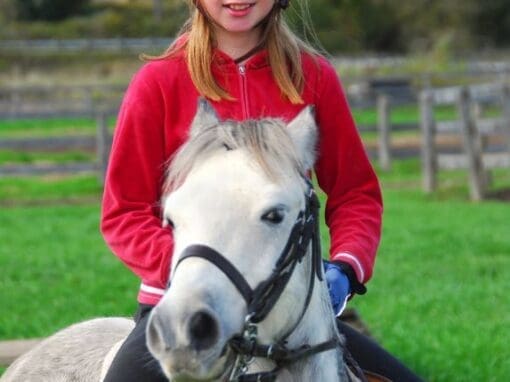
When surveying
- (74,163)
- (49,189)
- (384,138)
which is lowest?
(384,138)

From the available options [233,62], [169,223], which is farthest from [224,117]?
[169,223]

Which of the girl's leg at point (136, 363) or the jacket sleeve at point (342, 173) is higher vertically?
the jacket sleeve at point (342, 173)

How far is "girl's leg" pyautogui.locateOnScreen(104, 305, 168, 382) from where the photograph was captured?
3.33m

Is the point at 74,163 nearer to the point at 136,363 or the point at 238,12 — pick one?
the point at 238,12

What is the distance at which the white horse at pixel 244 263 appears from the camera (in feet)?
8.31

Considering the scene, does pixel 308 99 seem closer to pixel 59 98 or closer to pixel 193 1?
pixel 193 1

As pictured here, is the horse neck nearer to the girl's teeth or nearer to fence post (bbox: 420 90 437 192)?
the girl's teeth

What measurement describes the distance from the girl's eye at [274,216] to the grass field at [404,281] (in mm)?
3934

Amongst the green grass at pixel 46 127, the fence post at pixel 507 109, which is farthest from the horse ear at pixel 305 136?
the green grass at pixel 46 127

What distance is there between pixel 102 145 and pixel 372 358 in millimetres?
15485

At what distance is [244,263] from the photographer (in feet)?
8.82

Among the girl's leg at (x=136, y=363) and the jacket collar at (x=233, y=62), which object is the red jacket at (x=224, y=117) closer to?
the jacket collar at (x=233, y=62)

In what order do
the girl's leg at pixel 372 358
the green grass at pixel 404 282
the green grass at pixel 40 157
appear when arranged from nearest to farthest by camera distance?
the girl's leg at pixel 372 358, the green grass at pixel 404 282, the green grass at pixel 40 157

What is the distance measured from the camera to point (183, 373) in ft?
8.39
